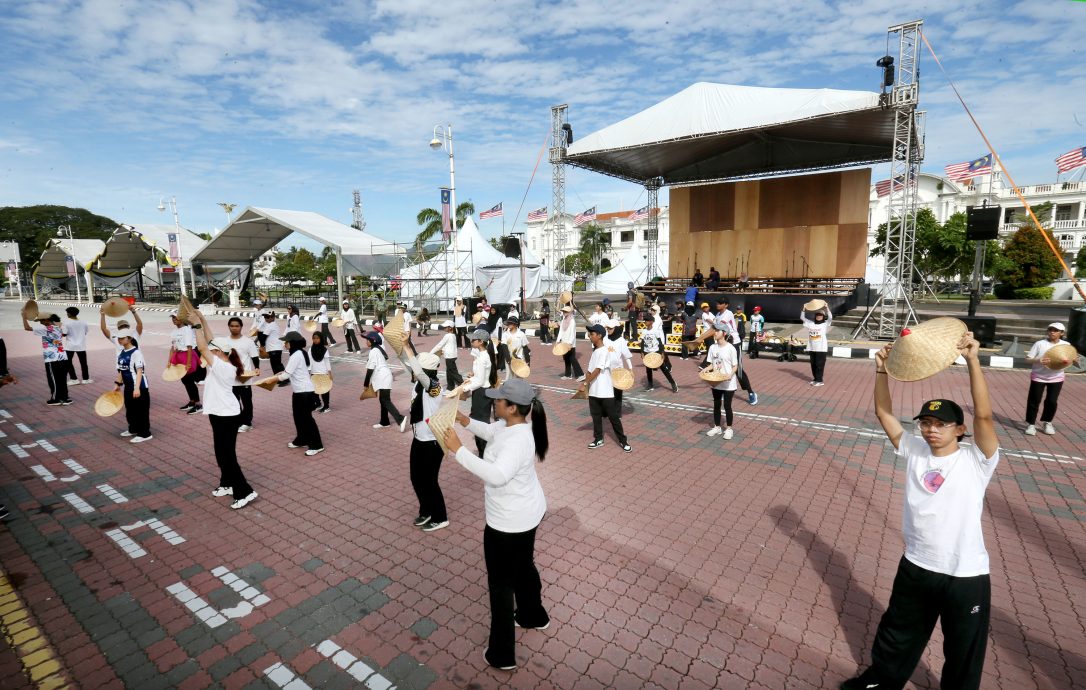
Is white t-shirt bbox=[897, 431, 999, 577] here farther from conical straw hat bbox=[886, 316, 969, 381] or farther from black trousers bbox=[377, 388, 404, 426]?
black trousers bbox=[377, 388, 404, 426]

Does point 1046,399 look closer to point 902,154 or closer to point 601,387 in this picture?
point 601,387

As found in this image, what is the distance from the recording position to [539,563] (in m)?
4.70

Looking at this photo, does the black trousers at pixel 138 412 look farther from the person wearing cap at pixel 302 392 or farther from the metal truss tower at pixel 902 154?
the metal truss tower at pixel 902 154

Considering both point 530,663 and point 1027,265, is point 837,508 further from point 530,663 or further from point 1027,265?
point 1027,265

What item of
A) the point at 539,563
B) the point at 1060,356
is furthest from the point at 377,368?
the point at 1060,356

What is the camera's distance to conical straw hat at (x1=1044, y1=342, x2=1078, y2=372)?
23.5 feet

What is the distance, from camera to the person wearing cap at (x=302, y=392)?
715cm

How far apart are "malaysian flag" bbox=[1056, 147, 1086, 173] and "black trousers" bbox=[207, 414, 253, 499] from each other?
31.0 meters

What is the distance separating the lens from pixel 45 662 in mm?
3602

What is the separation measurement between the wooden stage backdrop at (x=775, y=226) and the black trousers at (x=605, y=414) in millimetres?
22673

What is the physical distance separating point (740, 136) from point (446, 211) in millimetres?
12910

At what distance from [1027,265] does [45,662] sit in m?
46.0

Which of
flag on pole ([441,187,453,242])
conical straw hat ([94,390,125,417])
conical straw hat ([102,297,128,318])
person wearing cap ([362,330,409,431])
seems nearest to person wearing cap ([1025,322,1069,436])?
person wearing cap ([362,330,409,431])

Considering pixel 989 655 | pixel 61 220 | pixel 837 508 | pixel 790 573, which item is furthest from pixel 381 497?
pixel 61 220
